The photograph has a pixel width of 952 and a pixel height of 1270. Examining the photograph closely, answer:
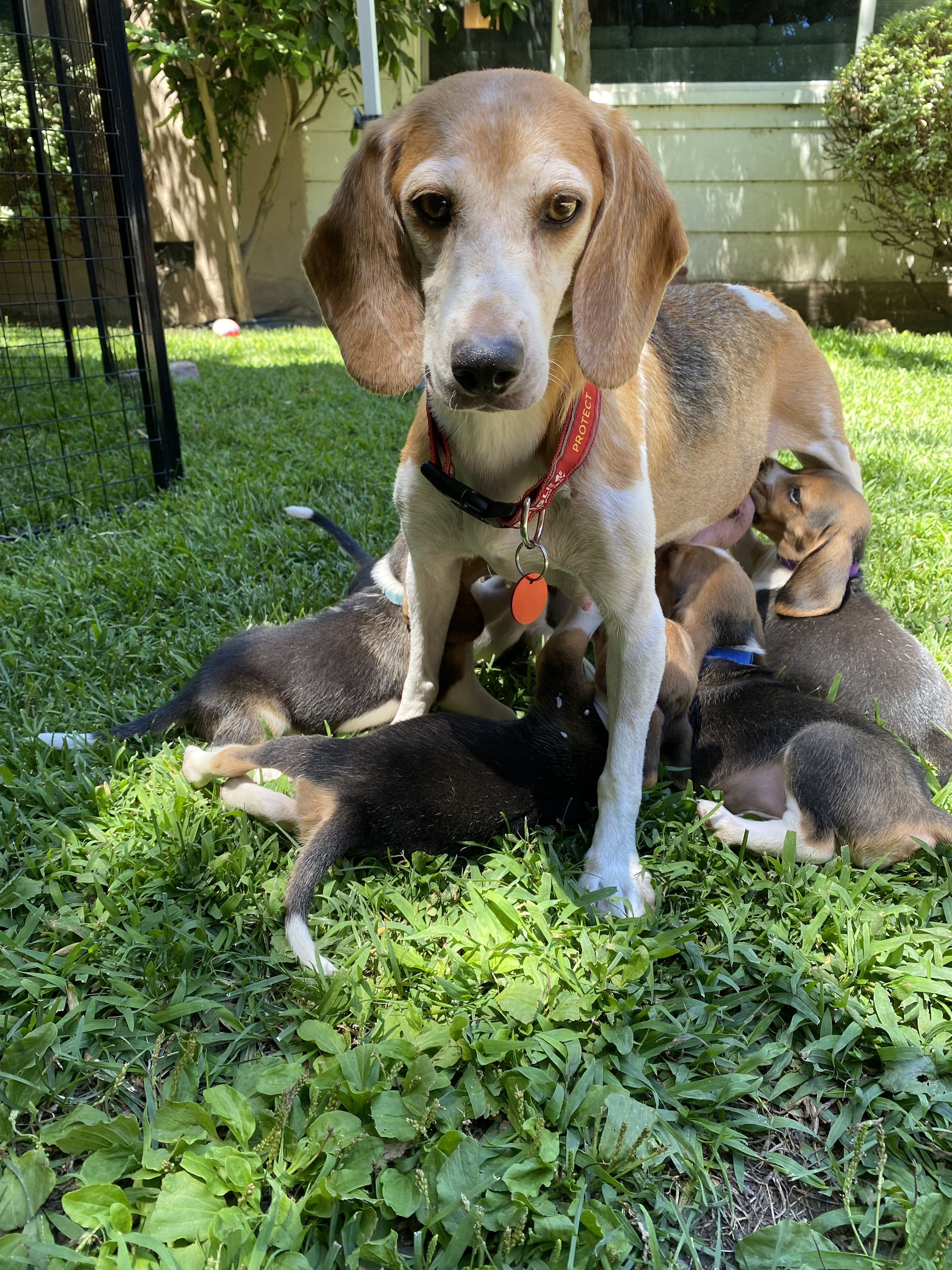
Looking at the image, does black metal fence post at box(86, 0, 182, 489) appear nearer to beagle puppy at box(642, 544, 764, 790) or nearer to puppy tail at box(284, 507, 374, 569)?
puppy tail at box(284, 507, 374, 569)

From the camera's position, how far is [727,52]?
1067cm

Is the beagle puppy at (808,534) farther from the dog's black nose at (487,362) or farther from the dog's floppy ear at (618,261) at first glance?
the dog's black nose at (487,362)

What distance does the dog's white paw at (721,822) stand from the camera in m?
2.40

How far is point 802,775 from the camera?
2.34 meters

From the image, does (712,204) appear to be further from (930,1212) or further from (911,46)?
(930,1212)

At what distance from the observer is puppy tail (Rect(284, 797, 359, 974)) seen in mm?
1959

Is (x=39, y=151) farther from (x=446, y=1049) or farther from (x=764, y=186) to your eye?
(x=764, y=186)

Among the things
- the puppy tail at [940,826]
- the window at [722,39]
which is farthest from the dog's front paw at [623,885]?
the window at [722,39]

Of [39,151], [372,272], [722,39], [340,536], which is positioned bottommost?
[340,536]

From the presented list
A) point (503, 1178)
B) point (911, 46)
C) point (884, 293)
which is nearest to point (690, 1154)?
point (503, 1178)

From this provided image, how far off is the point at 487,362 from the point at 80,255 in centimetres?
517

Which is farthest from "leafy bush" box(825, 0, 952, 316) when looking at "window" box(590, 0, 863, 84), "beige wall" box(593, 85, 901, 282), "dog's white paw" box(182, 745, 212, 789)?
"dog's white paw" box(182, 745, 212, 789)

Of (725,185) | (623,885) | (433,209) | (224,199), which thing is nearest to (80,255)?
(433,209)

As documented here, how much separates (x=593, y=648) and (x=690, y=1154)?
4.63 feet
